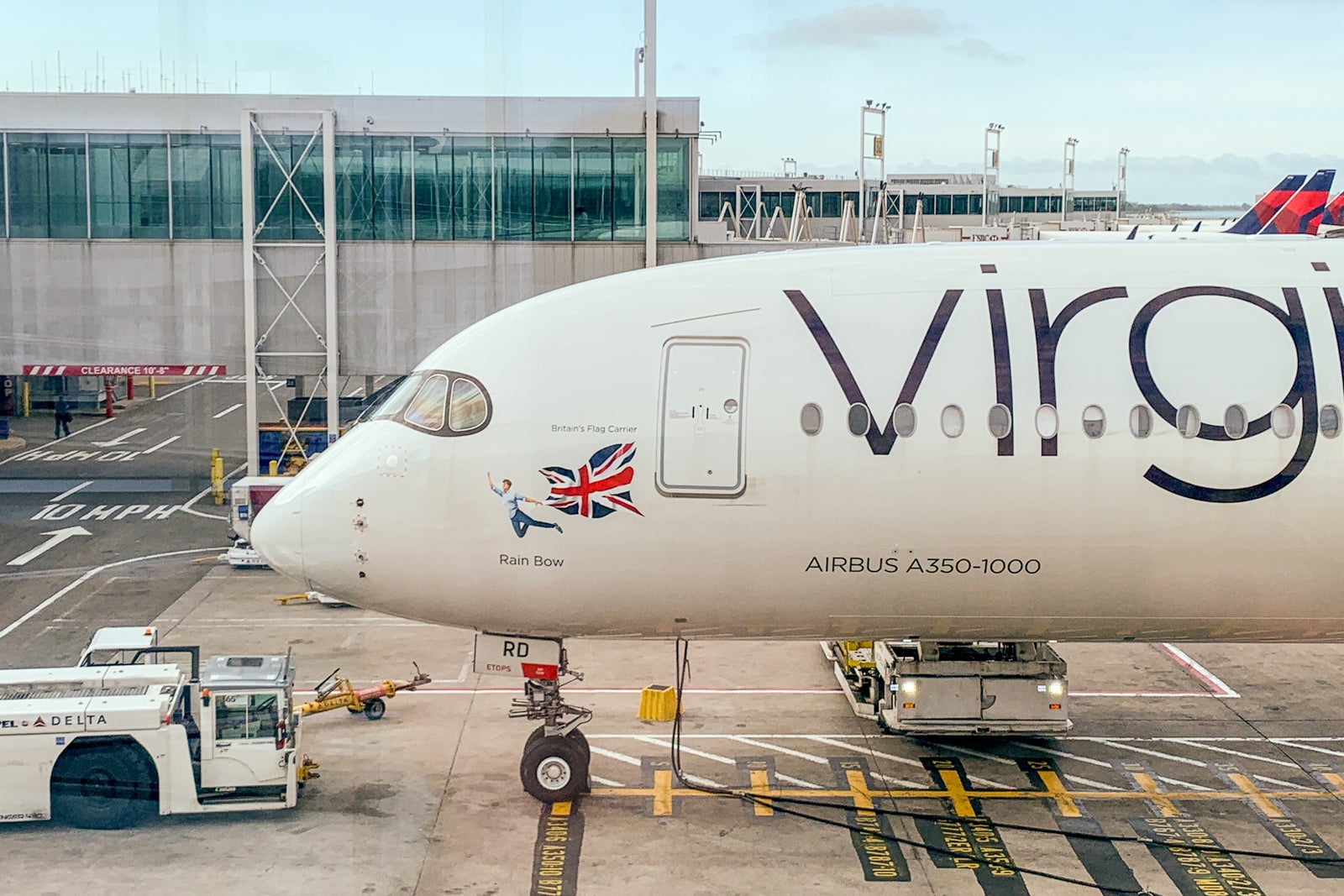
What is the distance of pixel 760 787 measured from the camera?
18.6 meters

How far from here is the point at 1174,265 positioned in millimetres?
16406

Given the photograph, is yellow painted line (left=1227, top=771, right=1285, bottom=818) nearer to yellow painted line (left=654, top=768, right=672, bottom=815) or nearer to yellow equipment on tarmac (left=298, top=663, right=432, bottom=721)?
yellow painted line (left=654, top=768, right=672, bottom=815)

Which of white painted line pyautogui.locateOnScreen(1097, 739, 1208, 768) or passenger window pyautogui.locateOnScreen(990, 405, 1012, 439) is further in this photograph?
white painted line pyautogui.locateOnScreen(1097, 739, 1208, 768)

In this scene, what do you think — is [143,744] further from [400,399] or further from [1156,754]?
[1156,754]

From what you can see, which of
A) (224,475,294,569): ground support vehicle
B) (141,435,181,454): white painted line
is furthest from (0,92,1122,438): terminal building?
(141,435,181,454): white painted line

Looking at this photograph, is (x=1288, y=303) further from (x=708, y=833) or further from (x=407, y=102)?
(x=407, y=102)

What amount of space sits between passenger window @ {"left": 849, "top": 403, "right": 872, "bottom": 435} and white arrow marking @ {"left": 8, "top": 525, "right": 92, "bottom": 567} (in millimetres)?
23953

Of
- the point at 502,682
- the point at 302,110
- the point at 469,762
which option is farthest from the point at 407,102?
the point at 469,762

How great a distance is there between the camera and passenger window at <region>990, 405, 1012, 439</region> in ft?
50.8

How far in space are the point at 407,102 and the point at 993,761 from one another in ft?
77.5

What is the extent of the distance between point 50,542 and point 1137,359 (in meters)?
28.3

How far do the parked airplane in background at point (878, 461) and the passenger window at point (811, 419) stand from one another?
0.06 ft

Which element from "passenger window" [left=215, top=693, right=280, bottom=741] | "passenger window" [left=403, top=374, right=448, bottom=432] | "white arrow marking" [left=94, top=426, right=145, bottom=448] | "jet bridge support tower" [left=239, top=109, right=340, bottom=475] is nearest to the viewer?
"passenger window" [left=403, top=374, right=448, bottom=432]

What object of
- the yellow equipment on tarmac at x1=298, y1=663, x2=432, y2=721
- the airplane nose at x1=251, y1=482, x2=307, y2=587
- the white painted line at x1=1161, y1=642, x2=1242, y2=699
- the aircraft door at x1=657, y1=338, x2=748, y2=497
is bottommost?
the white painted line at x1=1161, y1=642, x2=1242, y2=699
